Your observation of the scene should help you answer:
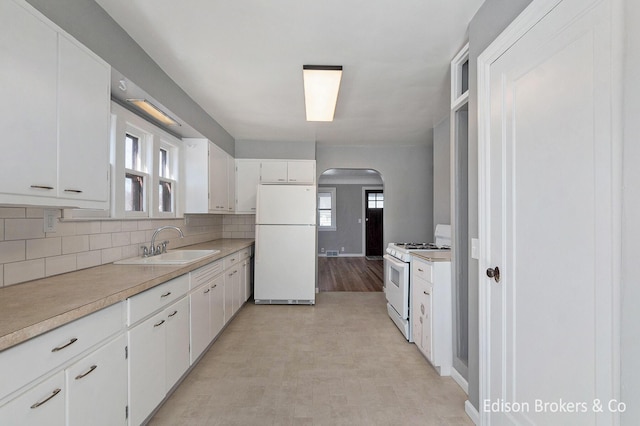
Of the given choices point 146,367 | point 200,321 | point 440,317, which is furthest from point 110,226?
point 440,317

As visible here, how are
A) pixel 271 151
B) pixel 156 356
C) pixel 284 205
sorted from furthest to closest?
pixel 271 151 → pixel 284 205 → pixel 156 356

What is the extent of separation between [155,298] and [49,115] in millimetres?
1051

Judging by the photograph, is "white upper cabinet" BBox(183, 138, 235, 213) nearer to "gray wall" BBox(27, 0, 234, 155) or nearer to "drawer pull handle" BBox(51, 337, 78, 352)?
"gray wall" BBox(27, 0, 234, 155)

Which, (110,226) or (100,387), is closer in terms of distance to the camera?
(100,387)

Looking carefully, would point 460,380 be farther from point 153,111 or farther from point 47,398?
point 153,111

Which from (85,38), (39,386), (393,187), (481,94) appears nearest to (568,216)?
(481,94)

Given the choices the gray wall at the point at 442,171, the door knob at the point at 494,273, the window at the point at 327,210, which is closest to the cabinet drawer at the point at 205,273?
the door knob at the point at 494,273

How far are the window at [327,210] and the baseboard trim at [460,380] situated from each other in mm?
7028

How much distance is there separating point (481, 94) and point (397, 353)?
7.34 feet

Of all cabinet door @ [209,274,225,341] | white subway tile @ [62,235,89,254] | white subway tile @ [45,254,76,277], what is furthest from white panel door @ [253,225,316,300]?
white subway tile @ [45,254,76,277]

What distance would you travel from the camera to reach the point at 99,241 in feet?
7.06

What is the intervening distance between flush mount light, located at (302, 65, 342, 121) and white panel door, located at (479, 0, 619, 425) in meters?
1.22

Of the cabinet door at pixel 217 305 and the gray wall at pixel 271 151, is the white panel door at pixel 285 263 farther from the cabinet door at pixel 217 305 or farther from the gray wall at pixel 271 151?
the gray wall at pixel 271 151

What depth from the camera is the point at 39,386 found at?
1022 millimetres
